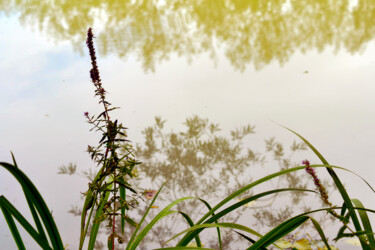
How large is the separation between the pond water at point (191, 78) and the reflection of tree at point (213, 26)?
1 centimetres

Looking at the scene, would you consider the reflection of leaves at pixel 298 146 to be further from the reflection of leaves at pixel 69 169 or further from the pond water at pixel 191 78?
the reflection of leaves at pixel 69 169

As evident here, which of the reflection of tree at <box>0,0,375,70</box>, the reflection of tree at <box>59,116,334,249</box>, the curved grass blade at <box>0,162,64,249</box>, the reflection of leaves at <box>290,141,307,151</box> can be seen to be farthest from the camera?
the reflection of tree at <box>0,0,375,70</box>

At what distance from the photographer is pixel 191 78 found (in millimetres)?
2740

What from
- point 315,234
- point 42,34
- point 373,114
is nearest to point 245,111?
point 373,114

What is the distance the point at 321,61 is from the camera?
2.81 m

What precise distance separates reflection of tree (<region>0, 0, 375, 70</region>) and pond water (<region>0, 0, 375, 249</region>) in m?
0.01

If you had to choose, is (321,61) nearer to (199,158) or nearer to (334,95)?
(334,95)

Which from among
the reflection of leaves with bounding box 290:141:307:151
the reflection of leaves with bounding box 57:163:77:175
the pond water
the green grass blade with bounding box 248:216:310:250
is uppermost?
the pond water

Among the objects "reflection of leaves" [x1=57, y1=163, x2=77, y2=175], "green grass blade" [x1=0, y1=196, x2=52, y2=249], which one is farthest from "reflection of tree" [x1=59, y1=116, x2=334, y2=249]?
"green grass blade" [x1=0, y1=196, x2=52, y2=249]

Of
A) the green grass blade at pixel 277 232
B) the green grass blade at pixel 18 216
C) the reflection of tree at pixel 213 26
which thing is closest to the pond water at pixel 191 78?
the reflection of tree at pixel 213 26

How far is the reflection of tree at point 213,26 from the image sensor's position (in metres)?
3.03

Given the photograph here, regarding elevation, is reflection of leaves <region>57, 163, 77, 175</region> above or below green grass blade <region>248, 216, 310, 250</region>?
above

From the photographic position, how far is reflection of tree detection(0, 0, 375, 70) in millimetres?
3027

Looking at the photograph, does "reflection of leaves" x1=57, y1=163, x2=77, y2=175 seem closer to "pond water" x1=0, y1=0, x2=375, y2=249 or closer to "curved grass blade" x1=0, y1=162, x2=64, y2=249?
"pond water" x1=0, y1=0, x2=375, y2=249
